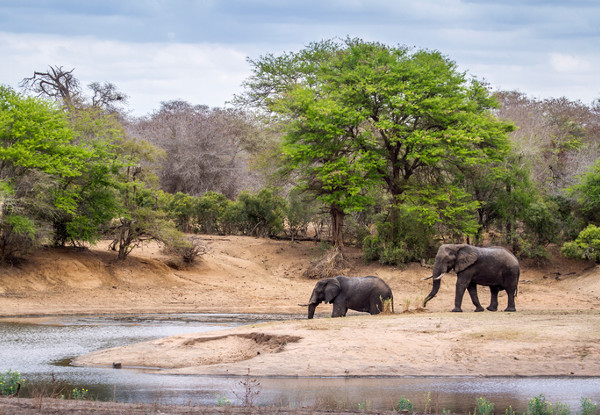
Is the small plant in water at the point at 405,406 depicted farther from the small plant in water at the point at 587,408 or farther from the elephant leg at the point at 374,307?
the elephant leg at the point at 374,307

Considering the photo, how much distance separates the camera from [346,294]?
803 inches

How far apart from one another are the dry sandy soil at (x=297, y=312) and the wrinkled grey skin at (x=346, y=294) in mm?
690

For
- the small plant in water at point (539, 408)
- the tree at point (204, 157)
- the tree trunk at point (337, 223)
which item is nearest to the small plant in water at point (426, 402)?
the small plant in water at point (539, 408)

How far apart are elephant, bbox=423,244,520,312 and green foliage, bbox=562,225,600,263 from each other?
12.0 m

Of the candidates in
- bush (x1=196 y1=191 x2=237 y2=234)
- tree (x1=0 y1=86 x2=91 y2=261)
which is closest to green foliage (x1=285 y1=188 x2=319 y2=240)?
bush (x1=196 y1=191 x2=237 y2=234)

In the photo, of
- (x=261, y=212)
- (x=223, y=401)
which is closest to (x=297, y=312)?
(x=223, y=401)

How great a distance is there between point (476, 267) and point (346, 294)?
374cm

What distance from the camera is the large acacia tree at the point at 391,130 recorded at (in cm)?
3203

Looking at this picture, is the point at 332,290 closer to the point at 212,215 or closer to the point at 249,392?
the point at 249,392

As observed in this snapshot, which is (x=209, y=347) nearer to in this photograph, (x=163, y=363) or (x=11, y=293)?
(x=163, y=363)

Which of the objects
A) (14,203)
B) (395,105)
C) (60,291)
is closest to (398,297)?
(395,105)

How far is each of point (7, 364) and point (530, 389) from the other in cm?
995

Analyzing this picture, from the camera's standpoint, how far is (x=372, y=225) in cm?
3919

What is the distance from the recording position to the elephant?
66.8 ft
